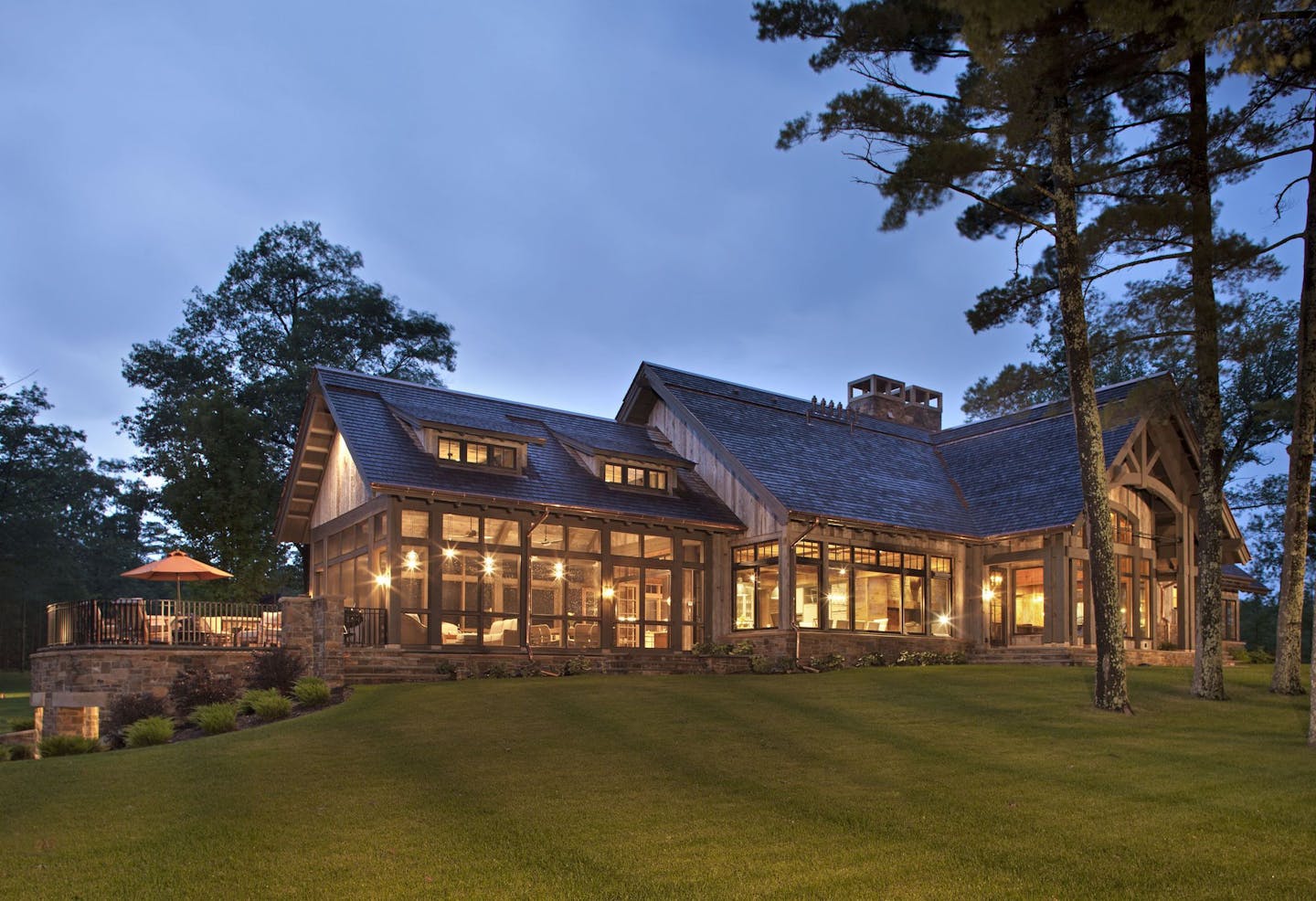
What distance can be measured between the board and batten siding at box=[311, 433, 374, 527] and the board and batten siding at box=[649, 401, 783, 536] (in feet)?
26.0

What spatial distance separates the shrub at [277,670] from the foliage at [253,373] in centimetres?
1278

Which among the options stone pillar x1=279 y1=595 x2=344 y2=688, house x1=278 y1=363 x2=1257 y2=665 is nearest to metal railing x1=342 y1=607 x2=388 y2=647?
house x1=278 y1=363 x2=1257 y2=665

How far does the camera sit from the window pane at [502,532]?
2123cm

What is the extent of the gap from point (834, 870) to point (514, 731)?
599 cm

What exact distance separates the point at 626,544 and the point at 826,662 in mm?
4974

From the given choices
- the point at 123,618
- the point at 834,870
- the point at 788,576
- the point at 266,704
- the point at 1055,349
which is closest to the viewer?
the point at 834,870

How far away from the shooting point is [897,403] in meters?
33.1

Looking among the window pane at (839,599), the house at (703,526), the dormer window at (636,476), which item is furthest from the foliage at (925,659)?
the dormer window at (636,476)

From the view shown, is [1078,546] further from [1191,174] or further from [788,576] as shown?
[1191,174]

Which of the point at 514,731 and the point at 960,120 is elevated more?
the point at 960,120

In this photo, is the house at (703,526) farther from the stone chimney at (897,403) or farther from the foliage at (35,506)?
the foliage at (35,506)

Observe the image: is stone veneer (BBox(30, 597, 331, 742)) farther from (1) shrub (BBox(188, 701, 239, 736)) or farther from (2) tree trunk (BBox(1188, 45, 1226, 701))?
(2) tree trunk (BBox(1188, 45, 1226, 701))

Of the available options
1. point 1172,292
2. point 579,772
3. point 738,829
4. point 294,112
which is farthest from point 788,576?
point 294,112

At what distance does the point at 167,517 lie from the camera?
34219 mm
